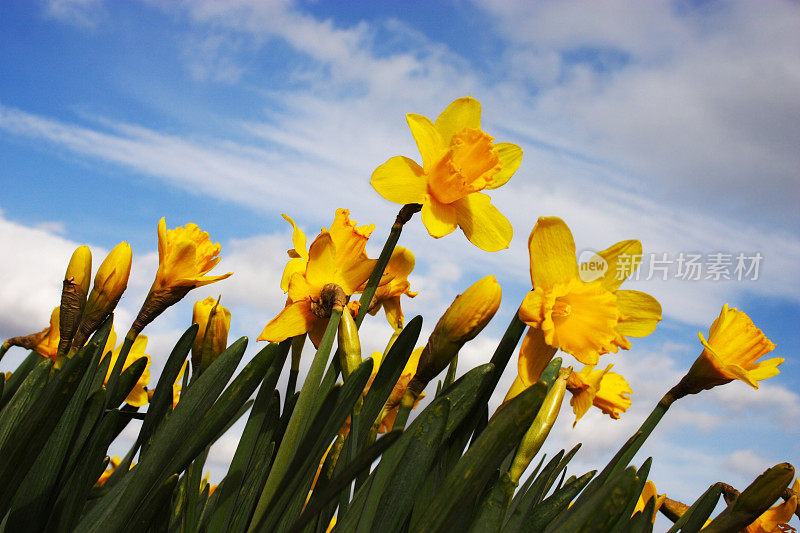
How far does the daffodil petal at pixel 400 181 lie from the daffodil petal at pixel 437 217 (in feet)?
0.08

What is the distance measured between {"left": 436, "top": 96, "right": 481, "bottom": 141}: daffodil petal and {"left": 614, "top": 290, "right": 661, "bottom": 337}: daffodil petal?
1.81 ft

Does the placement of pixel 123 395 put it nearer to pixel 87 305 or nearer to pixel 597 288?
pixel 87 305

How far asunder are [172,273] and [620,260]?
1.11 metres

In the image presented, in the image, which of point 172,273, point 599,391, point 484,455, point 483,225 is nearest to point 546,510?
point 484,455

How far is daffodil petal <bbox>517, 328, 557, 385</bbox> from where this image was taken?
135 cm

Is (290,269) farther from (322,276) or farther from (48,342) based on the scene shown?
(48,342)

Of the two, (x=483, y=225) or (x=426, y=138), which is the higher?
(x=426, y=138)

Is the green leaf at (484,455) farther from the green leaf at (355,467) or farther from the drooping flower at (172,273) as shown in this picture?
the drooping flower at (172,273)

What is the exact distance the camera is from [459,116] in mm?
1503

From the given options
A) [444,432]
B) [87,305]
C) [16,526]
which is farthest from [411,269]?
[16,526]

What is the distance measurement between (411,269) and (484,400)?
424mm

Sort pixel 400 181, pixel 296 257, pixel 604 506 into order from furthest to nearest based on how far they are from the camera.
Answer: pixel 296 257 < pixel 400 181 < pixel 604 506

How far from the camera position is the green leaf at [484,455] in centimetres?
98

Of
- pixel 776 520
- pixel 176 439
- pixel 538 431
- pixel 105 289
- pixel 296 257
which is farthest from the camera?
pixel 776 520
